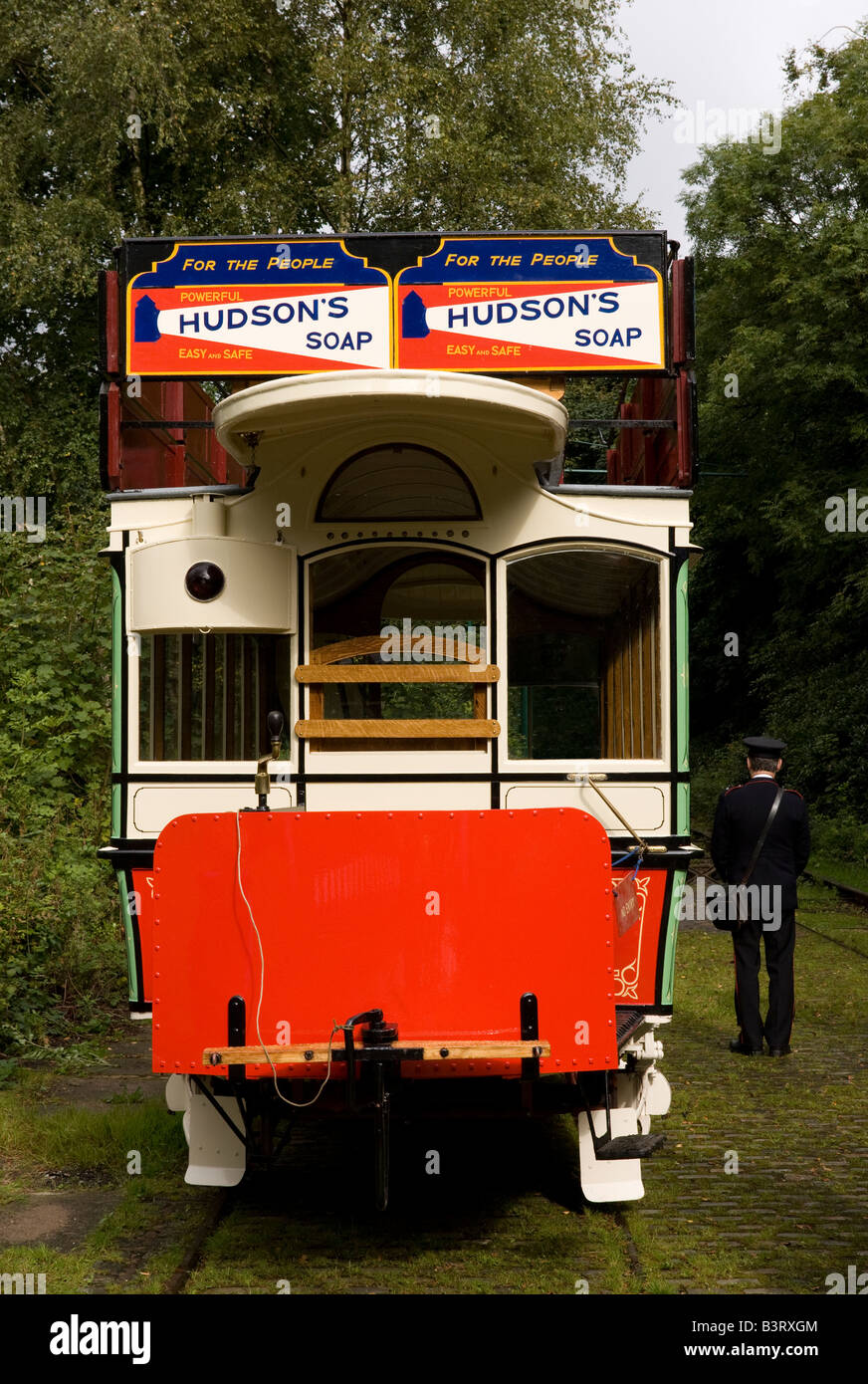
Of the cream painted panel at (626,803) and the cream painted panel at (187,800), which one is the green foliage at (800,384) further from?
the cream painted panel at (187,800)

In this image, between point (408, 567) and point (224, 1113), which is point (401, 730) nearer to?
point (408, 567)

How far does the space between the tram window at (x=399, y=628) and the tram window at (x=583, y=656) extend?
21 centimetres

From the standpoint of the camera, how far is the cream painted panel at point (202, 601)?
6738mm

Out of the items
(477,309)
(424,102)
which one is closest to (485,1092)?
(477,309)

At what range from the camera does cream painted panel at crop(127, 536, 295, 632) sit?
22.1 feet

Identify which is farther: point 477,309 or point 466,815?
point 477,309

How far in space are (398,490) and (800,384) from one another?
19.6 meters

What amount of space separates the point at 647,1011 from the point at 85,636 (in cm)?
824

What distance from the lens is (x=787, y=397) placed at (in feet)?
85.1

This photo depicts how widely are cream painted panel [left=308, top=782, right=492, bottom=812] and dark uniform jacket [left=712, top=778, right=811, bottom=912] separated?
10.7ft

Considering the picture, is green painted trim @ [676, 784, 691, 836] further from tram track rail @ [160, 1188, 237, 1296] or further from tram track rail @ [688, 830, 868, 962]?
tram track rail @ [688, 830, 868, 962]

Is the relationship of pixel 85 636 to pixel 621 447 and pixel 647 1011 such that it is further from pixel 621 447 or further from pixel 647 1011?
pixel 647 1011

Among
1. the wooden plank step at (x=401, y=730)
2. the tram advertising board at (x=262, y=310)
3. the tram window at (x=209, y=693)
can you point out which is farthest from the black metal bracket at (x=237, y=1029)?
the tram advertising board at (x=262, y=310)
